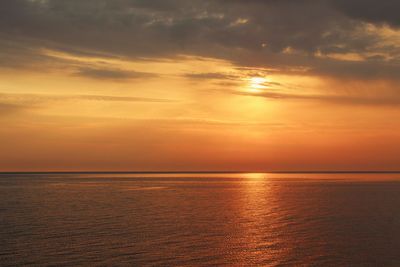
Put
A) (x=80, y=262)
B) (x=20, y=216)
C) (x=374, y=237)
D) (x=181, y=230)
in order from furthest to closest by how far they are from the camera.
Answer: (x=20, y=216), (x=181, y=230), (x=374, y=237), (x=80, y=262)

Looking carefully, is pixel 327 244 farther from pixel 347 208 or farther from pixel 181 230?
pixel 347 208

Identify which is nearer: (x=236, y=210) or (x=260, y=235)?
(x=260, y=235)

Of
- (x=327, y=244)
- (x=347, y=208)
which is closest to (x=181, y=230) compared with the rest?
(x=327, y=244)

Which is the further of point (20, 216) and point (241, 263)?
point (20, 216)

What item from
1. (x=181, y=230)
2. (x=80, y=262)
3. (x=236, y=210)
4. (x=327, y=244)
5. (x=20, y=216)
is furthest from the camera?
(x=236, y=210)

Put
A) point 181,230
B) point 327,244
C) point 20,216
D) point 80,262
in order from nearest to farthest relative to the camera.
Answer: point 80,262, point 327,244, point 181,230, point 20,216

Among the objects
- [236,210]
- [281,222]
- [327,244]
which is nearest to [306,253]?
[327,244]

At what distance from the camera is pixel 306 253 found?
38.0 meters

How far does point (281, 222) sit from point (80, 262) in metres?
30.1

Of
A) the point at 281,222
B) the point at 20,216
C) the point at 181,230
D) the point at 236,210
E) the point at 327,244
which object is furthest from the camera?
the point at 236,210

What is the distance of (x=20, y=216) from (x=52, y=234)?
17931 millimetres

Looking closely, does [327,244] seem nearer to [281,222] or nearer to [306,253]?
[306,253]

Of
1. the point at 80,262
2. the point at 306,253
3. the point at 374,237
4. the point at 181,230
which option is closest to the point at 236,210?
the point at 181,230

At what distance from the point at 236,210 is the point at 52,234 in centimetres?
3412
